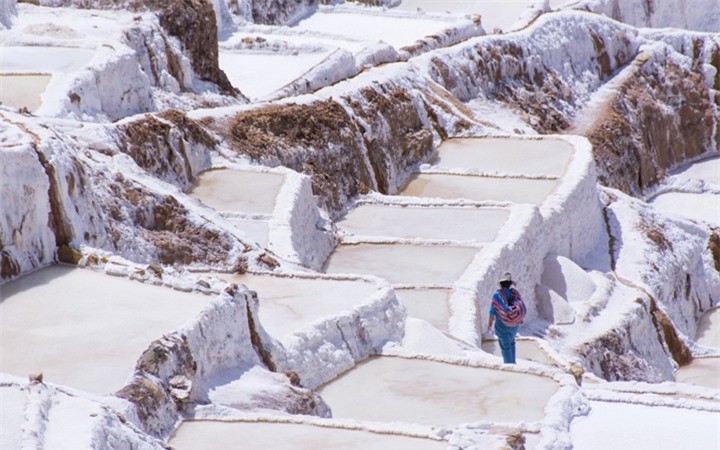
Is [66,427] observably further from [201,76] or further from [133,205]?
[201,76]

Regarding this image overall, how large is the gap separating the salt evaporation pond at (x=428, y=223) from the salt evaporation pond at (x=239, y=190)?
1662 mm

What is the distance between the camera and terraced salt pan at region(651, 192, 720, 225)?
26.6 meters

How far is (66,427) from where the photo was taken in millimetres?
7629

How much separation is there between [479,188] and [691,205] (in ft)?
28.9

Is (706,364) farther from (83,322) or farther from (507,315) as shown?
(83,322)

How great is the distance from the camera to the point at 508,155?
2212cm

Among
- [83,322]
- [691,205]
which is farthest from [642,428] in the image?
[691,205]

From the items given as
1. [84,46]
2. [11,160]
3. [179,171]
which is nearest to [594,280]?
[179,171]

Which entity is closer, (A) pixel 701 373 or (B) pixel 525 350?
(B) pixel 525 350

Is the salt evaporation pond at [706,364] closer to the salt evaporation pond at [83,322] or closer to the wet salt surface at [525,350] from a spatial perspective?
the wet salt surface at [525,350]

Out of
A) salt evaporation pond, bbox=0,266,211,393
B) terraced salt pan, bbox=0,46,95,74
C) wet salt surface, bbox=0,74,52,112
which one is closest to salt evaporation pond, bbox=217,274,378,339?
salt evaporation pond, bbox=0,266,211,393

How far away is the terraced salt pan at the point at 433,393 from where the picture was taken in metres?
10.3

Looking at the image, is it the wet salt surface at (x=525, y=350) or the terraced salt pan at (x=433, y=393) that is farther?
the wet salt surface at (x=525, y=350)

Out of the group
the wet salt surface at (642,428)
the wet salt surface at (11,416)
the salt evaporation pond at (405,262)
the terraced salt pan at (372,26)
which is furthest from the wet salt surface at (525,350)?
the terraced salt pan at (372,26)
